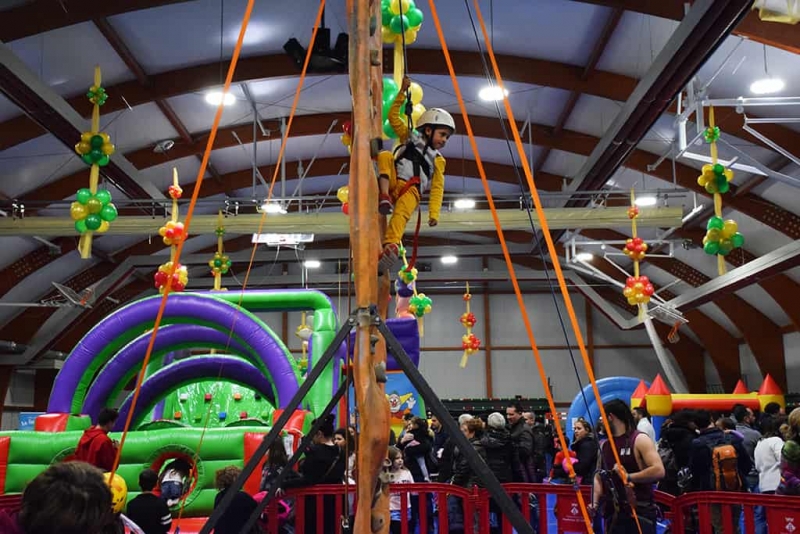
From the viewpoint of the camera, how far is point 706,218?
52.1 feet

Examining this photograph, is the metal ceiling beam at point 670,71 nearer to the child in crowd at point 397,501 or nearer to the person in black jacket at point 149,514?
the child in crowd at point 397,501

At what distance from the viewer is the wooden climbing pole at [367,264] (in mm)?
2766


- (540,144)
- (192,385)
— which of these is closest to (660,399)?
(540,144)

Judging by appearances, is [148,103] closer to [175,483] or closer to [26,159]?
[26,159]

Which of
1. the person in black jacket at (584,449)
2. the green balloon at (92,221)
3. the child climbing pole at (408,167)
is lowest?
the person in black jacket at (584,449)

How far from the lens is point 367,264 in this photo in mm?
2896

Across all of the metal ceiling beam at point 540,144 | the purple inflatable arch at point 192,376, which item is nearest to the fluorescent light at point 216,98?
the metal ceiling beam at point 540,144

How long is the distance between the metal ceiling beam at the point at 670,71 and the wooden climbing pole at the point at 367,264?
4949mm

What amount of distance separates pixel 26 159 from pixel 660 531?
450 inches

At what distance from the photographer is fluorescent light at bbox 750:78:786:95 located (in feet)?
31.7

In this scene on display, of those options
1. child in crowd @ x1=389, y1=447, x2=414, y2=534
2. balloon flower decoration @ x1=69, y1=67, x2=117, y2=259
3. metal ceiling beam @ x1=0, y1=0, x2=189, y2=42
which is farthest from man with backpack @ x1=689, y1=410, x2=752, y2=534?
metal ceiling beam @ x1=0, y1=0, x2=189, y2=42

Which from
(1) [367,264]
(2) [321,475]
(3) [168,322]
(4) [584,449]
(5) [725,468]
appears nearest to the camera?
(1) [367,264]

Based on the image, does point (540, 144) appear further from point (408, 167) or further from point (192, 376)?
point (408, 167)

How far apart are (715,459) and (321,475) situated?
2.85 meters
